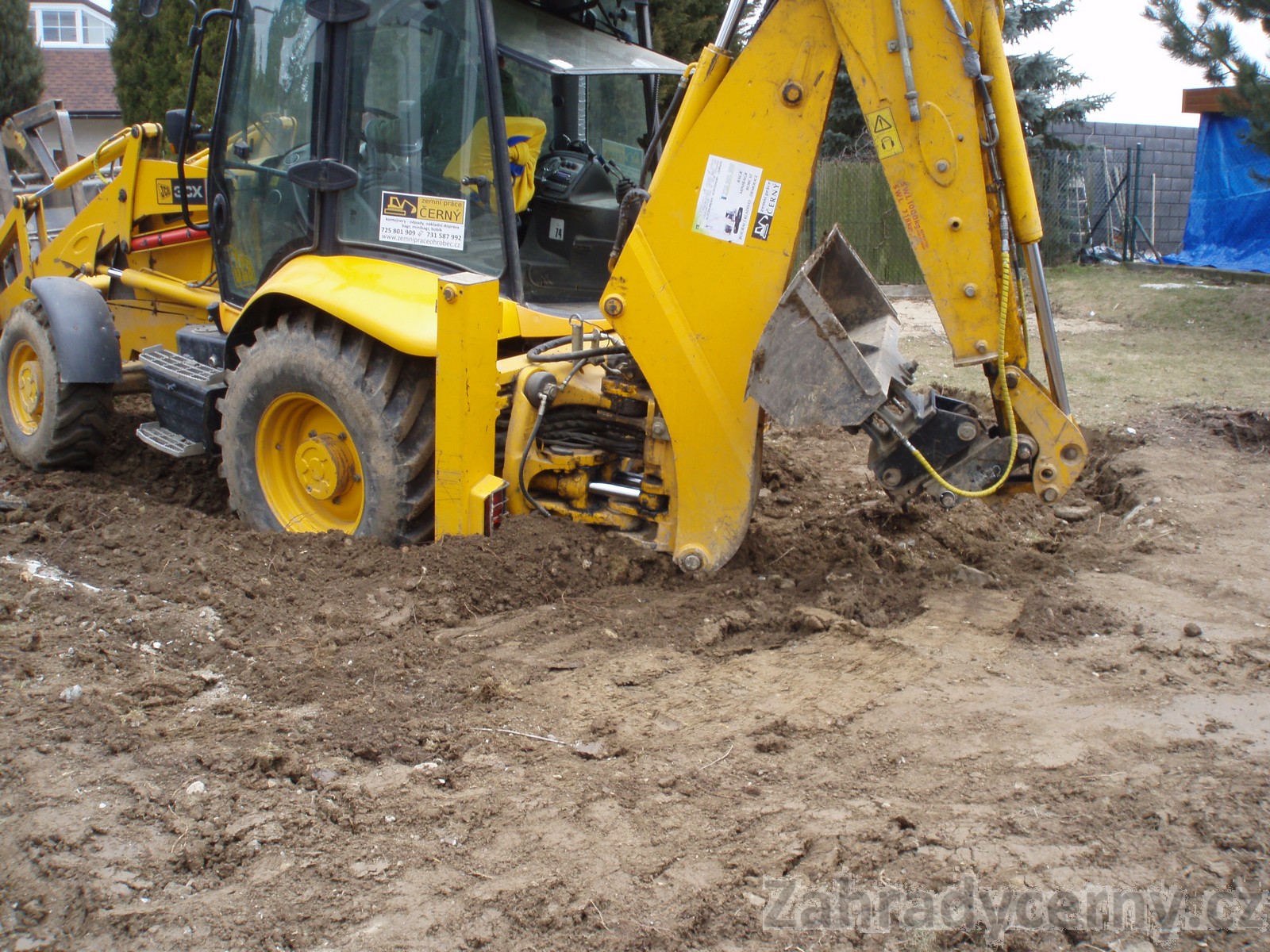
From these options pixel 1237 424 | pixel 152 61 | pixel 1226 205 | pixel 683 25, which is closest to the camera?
pixel 1237 424

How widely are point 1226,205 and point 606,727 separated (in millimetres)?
16627

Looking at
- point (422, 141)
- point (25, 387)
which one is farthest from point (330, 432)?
point (25, 387)

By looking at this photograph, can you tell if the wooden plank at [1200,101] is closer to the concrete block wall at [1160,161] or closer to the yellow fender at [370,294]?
the concrete block wall at [1160,161]

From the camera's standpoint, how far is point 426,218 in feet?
14.4

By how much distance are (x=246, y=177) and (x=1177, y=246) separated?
17.9m

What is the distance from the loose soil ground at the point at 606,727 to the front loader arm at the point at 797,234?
1.82 ft

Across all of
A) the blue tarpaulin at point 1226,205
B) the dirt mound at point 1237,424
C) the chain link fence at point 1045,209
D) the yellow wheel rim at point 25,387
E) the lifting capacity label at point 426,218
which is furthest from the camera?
the chain link fence at point 1045,209

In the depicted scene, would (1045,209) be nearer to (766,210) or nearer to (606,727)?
(766,210)

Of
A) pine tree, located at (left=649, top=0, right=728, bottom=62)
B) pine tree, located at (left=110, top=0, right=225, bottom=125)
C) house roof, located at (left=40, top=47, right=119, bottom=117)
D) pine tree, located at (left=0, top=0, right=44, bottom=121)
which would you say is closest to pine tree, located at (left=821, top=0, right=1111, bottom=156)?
pine tree, located at (left=649, top=0, right=728, bottom=62)

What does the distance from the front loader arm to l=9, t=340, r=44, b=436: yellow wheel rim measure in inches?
146

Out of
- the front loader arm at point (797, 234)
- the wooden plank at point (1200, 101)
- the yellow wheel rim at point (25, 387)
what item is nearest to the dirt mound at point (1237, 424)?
the front loader arm at point (797, 234)

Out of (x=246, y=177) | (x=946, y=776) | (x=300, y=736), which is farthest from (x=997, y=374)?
(x=246, y=177)

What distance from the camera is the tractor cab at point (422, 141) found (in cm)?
427

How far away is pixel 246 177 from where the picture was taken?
4977 mm
